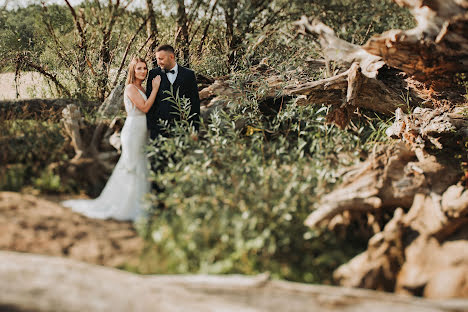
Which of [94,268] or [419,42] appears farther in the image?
[419,42]

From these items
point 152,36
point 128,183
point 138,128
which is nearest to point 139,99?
point 138,128

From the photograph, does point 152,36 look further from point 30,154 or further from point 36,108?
point 30,154

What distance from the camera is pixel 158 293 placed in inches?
125

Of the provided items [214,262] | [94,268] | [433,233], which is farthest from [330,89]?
[94,268]

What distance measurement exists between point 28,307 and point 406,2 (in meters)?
5.02

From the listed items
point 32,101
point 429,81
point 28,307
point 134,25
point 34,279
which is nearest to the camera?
point 28,307

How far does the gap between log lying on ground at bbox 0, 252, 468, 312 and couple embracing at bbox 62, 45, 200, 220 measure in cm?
94

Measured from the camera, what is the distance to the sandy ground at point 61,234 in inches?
144

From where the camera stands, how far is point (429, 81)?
18.0 feet

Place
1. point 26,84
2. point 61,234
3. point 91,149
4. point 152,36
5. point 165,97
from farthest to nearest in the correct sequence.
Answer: point 26,84
point 152,36
point 165,97
point 91,149
point 61,234

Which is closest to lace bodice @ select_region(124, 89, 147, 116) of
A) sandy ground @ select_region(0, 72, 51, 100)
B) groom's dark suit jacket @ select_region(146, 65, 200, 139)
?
groom's dark suit jacket @ select_region(146, 65, 200, 139)

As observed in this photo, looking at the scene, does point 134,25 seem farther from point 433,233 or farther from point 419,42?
point 433,233

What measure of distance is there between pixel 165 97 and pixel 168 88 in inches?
5.5

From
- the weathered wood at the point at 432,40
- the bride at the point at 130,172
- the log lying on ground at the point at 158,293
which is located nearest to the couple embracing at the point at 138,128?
the bride at the point at 130,172
